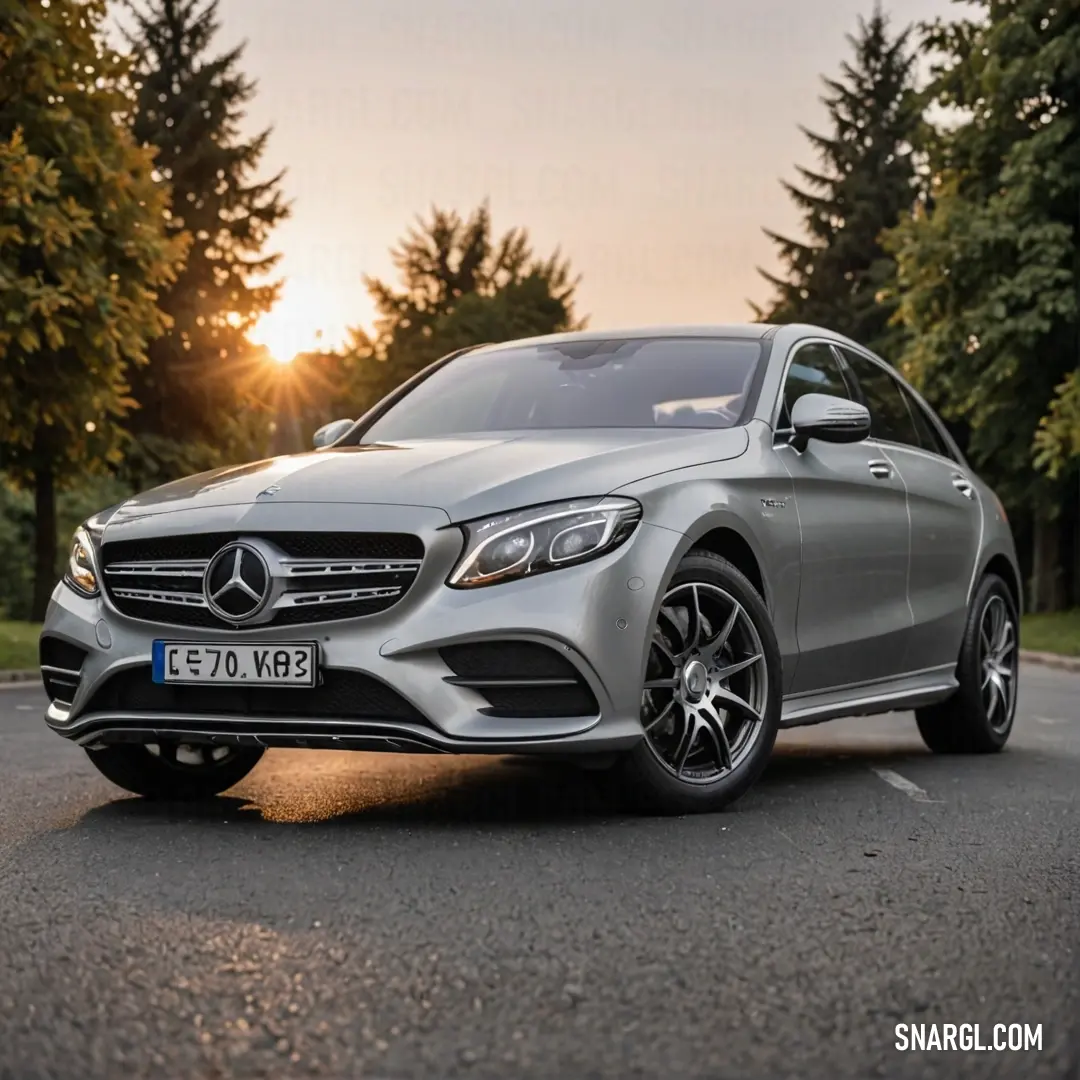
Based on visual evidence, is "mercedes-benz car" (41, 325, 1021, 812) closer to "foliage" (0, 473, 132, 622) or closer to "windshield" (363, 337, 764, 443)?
"windshield" (363, 337, 764, 443)

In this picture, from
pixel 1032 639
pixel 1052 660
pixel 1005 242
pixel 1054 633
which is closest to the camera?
pixel 1052 660

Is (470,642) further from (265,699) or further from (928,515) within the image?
(928,515)

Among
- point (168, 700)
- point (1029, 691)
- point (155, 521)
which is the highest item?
point (155, 521)

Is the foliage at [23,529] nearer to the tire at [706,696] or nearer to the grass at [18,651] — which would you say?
the grass at [18,651]

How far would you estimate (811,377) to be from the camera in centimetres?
710

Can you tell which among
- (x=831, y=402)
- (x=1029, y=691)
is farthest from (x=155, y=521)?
(x=1029, y=691)

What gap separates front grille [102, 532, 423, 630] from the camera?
16.9ft

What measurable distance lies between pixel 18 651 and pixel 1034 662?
36.6 feet

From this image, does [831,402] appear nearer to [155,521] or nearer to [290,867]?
[155,521]

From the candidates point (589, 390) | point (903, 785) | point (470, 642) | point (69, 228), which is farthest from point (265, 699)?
point (69, 228)

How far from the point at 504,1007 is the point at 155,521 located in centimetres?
274

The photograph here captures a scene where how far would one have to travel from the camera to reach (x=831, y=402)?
256 inches

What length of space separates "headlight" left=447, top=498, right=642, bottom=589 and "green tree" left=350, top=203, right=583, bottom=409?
5871cm

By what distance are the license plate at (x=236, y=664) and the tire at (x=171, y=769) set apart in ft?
1.90
